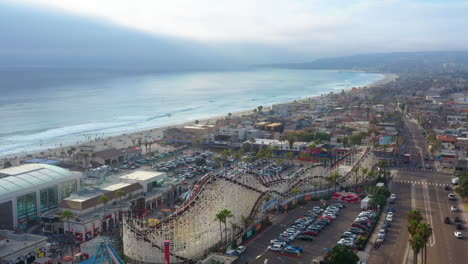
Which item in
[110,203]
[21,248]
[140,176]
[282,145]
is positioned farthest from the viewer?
[282,145]

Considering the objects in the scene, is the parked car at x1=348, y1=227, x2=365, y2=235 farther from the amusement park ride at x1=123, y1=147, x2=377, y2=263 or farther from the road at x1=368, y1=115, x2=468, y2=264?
the amusement park ride at x1=123, y1=147, x2=377, y2=263

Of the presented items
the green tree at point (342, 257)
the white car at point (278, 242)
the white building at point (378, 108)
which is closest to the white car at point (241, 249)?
the white car at point (278, 242)

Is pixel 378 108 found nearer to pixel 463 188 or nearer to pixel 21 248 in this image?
pixel 463 188

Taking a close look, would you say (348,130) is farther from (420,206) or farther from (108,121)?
(108,121)

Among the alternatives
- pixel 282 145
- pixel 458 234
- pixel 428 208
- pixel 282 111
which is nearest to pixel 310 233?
pixel 458 234

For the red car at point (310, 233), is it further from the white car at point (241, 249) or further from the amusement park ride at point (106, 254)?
the amusement park ride at point (106, 254)

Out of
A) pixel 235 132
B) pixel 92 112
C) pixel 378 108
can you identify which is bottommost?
pixel 92 112

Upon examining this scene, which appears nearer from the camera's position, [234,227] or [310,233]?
[234,227]

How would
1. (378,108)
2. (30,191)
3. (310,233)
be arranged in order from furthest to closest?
(378,108) → (30,191) → (310,233)

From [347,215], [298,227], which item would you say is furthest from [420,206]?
[298,227]
